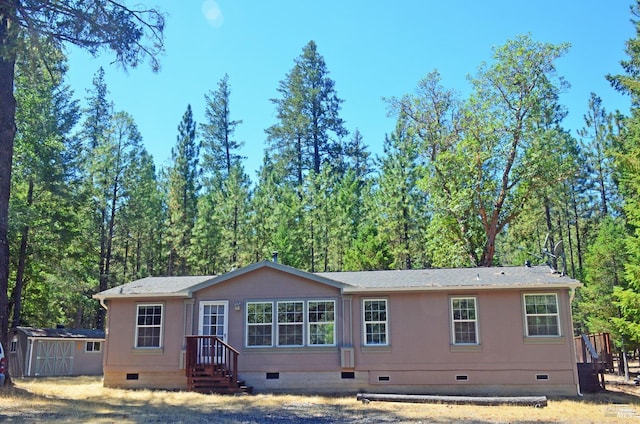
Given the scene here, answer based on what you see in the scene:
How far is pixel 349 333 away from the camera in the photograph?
1562 cm

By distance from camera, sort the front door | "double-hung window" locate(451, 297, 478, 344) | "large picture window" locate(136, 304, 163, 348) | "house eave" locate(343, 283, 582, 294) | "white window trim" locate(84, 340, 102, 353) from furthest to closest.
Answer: "white window trim" locate(84, 340, 102, 353), "large picture window" locate(136, 304, 163, 348), the front door, "double-hung window" locate(451, 297, 478, 344), "house eave" locate(343, 283, 582, 294)

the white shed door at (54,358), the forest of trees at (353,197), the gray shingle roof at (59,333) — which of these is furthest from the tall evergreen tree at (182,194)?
the white shed door at (54,358)

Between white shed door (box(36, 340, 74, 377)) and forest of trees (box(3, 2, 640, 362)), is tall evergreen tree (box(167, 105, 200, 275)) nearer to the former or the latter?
forest of trees (box(3, 2, 640, 362))

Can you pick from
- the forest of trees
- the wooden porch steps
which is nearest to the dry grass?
the wooden porch steps

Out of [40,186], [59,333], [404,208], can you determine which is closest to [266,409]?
[59,333]

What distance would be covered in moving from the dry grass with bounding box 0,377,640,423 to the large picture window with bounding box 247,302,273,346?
1.66 meters

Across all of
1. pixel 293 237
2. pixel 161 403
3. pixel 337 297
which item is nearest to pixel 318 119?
pixel 293 237

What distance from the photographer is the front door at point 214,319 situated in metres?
16.2

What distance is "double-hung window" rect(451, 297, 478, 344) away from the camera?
1522cm

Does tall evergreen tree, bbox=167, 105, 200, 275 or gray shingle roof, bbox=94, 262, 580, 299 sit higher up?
tall evergreen tree, bbox=167, 105, 200, 275

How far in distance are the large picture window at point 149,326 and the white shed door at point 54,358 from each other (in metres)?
10.9

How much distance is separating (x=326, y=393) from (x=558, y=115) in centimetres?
2192

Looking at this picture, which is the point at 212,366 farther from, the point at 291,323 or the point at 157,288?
the point at 157,288

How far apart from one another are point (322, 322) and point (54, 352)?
50.7ft
